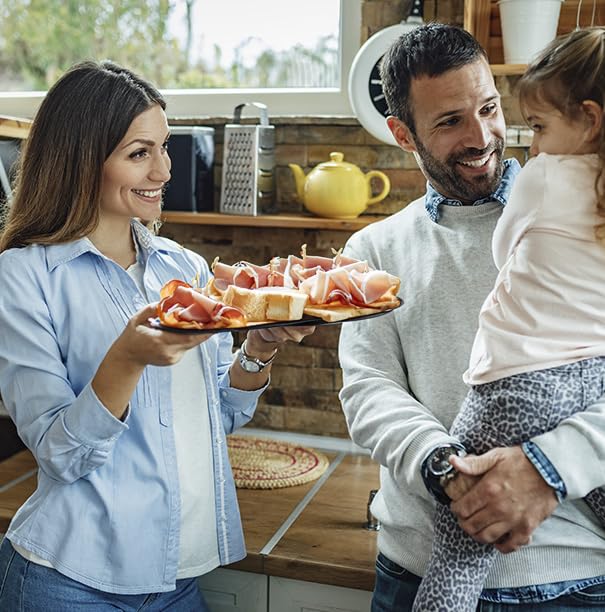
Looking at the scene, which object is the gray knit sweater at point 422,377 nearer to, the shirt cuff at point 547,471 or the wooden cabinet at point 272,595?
the shirt cuff at point 547,471

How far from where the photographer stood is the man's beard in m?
1.62

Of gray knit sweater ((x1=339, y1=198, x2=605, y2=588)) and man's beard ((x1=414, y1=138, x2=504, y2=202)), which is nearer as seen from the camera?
gray knit sweater ((x1=339, y1=198, x2=605, y2=588))

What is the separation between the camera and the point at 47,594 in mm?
1547

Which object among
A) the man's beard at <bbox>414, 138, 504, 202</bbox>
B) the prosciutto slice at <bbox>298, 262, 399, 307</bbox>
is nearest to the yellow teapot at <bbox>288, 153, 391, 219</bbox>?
the man's beard at <bbox>414, 138, 504, 202</bbox>

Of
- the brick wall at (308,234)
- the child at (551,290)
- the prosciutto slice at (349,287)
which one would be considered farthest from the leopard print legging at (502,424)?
the brick wall at (308,234)

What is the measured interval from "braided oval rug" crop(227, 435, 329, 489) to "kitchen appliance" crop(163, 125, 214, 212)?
0.76 meters

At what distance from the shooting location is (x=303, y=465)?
2.47 meters

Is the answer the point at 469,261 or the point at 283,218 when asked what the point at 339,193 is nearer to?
the point at 283,218

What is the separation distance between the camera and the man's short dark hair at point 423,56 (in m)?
1.63

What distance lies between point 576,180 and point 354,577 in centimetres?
101

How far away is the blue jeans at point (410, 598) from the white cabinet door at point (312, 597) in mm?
220

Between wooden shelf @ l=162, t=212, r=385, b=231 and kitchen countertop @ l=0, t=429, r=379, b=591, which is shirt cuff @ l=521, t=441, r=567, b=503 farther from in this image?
wooden shelf @ l=162, t=212, r=385, b=231

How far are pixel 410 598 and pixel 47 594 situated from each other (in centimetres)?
67

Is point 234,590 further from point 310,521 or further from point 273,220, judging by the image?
point 273,220
